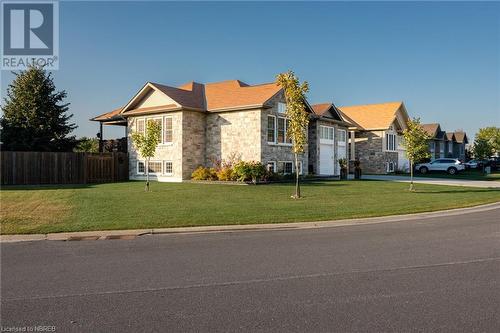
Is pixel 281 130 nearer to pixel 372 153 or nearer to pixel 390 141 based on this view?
pixel 372 153

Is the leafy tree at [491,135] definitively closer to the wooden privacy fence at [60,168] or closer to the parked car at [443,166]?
the parked car at [443,166]

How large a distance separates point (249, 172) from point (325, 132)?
39.2ft

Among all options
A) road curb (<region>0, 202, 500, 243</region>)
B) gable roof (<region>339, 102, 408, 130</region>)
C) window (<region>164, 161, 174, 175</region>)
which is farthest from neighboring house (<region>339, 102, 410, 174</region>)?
road curb (<region>0, 202, 500, 243</region>)

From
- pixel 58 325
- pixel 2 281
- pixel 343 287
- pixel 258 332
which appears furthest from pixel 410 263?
pixel 2 281

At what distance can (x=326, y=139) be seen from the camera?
110ft

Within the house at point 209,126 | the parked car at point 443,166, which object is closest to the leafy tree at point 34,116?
the house at point 209,126

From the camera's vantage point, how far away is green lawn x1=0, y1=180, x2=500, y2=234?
37.2 feet

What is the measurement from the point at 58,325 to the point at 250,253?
4.11m

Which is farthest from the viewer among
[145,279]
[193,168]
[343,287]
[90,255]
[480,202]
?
[193,168]

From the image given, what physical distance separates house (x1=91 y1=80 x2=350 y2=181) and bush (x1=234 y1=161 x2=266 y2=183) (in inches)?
82.0

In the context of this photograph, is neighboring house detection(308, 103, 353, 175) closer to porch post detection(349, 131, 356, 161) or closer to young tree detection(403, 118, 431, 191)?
porch post detection(349, 131, 356, 161)

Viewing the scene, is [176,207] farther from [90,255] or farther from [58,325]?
[58,325]

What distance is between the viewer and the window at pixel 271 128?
Answer: 2714 cm

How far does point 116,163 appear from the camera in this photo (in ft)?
95.3
